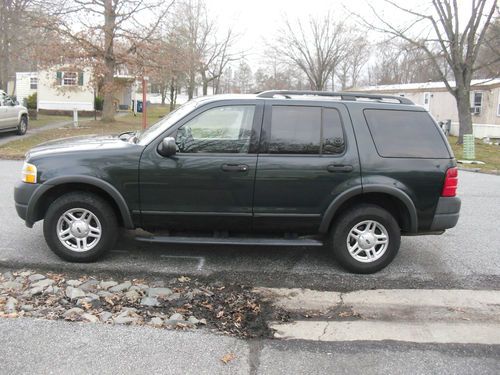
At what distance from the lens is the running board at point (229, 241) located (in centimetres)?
501

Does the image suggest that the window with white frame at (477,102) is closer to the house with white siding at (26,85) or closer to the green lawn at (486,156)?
the green lawn at (486,156)

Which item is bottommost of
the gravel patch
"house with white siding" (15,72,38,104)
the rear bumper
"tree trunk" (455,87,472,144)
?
the gravel patch

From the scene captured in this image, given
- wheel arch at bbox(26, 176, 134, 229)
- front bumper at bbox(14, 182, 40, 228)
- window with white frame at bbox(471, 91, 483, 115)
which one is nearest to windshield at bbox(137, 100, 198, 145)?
wheel arch at bbox(26, 176, 134, 229)

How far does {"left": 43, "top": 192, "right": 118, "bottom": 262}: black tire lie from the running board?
0.32 m

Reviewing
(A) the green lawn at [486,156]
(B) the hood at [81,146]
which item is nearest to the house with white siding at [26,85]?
(A) the green lawn at [486,156]

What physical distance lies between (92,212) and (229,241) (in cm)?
142

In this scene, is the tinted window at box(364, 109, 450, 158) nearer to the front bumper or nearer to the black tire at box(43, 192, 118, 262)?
the black tire at box(43, 192, 118, 262)

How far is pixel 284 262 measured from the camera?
18.0 ft

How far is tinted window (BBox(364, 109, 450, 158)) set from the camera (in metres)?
5.07

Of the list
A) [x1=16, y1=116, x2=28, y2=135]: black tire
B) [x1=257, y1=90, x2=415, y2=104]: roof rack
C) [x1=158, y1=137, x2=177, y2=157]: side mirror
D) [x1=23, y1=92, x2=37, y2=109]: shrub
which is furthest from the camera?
[x1=23, y1=92, x2=37, y2=109]: shrub

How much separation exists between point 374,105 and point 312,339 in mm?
2632

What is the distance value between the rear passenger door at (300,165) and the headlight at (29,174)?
2250 mm

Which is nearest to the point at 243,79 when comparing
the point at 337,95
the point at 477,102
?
the point at 477,102

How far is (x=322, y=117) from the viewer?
511cm
